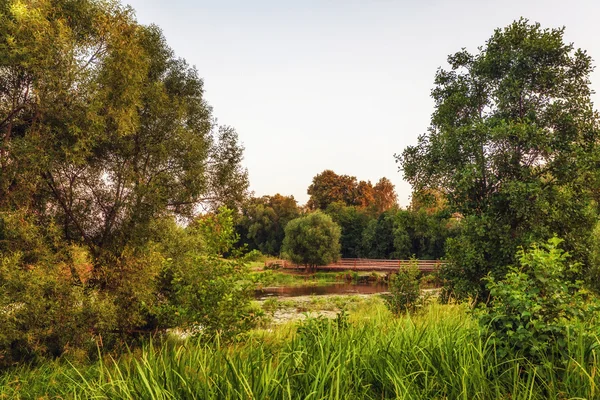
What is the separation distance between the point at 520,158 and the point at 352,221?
137ft

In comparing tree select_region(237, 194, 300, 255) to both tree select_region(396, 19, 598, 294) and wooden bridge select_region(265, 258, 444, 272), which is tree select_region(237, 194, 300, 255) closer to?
wooden bridge select_region(265, 258, 444, 272)

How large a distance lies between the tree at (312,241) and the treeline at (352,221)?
5.75 meters

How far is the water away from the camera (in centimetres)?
2944

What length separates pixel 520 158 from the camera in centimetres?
1057

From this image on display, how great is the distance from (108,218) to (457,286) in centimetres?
895

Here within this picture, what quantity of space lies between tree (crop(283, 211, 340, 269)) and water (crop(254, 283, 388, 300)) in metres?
4.63

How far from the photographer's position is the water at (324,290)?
29.4m

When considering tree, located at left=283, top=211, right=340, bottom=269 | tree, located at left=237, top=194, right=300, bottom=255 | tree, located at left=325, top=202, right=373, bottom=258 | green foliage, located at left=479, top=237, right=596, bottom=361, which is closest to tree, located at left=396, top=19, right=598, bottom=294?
green foliage, located at left=479, top=237, right=596, bottom=361

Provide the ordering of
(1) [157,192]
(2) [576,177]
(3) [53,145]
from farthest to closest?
(2) [576,177], (1) [157,192], (3) [53,145]

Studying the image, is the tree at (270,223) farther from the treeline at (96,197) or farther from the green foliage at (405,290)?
the treeline at (96,197)

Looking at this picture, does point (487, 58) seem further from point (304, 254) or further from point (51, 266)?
point (304, 254)

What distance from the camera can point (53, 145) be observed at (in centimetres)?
771

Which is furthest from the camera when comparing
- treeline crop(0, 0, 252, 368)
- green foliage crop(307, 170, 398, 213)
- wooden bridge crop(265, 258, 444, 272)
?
green foliage crop(307, 170, 398, 213)

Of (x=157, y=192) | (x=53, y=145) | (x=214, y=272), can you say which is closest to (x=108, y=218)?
(x=157, y=192)
